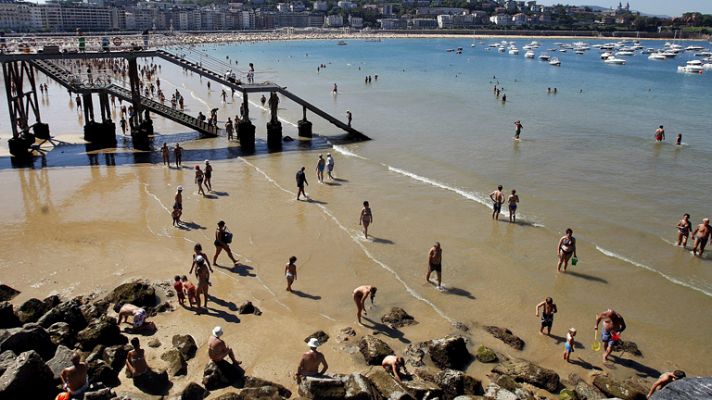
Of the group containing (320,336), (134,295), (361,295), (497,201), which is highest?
(497,201)

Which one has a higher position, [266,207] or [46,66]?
[46,66]

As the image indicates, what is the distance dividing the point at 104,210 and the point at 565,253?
1432 cm

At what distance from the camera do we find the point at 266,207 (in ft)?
62.5

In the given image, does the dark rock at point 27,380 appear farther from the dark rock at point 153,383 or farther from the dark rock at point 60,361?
the dark rock at point 153,383

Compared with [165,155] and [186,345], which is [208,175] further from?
[186,345]

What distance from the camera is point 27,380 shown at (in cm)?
829

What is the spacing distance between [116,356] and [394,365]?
480cm

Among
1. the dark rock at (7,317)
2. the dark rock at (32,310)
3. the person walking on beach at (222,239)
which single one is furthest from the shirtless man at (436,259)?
the dark rock at (7,317)

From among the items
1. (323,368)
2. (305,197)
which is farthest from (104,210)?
(323,368)

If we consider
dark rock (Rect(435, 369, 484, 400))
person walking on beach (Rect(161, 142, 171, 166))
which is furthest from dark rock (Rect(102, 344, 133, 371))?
person walking on beach (Rect(161, 142, 171, 166))

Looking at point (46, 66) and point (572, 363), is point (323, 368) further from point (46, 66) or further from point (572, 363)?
point (46, 66)

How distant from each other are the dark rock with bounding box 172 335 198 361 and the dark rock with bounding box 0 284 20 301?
456 cm

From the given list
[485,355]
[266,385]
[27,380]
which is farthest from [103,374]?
[485,355]

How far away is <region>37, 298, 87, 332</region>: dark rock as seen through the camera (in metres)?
10.9
